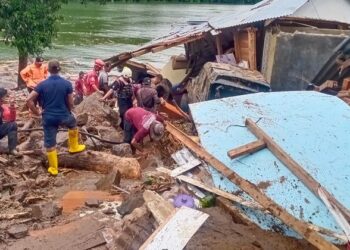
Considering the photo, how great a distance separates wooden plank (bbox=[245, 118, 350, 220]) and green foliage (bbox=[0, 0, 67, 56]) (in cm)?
1153

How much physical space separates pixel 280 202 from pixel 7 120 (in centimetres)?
556

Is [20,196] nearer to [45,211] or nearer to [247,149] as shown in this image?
[45,211]

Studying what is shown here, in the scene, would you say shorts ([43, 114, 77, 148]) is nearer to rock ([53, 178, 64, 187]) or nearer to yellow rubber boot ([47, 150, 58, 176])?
yellow rubber boot ([47, 150, 58, 176])

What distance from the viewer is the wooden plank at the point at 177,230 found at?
16.4ft

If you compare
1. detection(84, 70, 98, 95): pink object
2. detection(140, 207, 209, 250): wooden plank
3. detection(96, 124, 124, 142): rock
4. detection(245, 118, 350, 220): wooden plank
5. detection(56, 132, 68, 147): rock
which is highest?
detection(245, 118, 350, 220): wooden plank

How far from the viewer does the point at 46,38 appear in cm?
1712

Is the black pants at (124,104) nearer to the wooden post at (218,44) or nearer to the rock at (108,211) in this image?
the wooden post at (218,44)

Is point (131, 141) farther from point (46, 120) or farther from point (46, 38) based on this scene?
point (46, 38)

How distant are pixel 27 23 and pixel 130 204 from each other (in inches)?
437

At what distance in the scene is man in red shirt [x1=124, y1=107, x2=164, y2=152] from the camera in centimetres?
978

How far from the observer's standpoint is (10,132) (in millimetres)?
9508

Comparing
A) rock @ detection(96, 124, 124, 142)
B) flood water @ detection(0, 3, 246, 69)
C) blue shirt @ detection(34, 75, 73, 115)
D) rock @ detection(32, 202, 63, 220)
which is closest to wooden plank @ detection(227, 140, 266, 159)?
rock @ detection(32, 202, 63, 220)

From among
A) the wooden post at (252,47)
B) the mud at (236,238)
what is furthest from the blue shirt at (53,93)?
the wooden post at (252,47)

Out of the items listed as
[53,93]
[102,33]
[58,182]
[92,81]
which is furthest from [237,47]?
[102,33]
